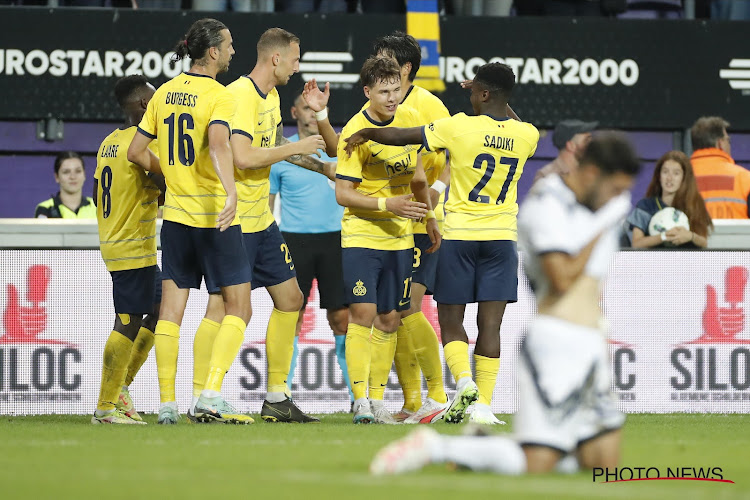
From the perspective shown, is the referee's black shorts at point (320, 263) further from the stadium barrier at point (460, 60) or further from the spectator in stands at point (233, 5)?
the spectator in stands at point (233, 5)

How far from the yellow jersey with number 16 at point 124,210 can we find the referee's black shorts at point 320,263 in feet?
5.45

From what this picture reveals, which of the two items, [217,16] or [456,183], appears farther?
[217,16]

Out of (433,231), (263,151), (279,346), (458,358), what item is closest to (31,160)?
(279,346)

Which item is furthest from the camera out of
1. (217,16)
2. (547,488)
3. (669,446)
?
(217,16)

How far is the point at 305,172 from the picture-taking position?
1007 centimetres

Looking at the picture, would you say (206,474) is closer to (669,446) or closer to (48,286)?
(669,446)

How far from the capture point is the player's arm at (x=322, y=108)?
827 centimetres

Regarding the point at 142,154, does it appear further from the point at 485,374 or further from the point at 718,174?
the point at 718,174

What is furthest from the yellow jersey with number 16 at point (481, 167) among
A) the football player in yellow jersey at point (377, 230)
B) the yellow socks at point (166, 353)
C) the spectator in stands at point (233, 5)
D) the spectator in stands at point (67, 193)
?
the spectator in stands at point (233, 5)

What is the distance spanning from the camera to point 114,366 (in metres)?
8.18

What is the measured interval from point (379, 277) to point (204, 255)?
122cm

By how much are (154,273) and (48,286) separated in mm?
1765

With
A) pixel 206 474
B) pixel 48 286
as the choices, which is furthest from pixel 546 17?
pixel 206 474

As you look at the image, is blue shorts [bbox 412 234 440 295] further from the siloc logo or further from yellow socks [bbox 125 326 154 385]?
the siloc logo
